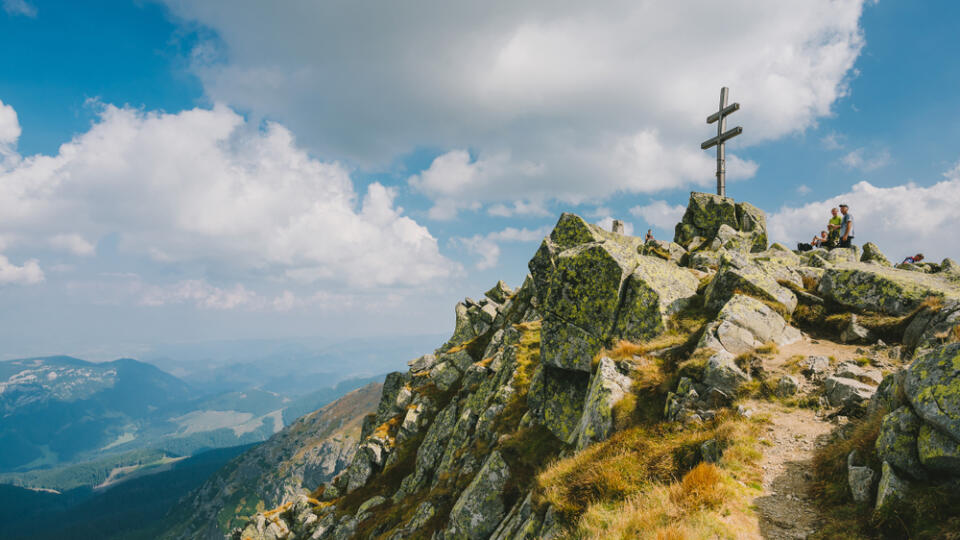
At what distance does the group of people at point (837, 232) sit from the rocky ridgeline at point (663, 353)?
1188 mm

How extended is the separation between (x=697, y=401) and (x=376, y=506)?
103 ft

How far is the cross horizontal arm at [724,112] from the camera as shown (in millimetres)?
32781

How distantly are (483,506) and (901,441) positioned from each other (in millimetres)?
14306

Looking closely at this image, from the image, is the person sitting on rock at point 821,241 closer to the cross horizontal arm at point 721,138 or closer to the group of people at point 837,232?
the group of people at point 837,232

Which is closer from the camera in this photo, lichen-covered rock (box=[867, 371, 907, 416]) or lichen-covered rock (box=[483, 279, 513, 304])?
lichen-covered rock (box=[867, 371, 907, 416])

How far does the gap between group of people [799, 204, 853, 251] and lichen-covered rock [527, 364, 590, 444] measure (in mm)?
24972

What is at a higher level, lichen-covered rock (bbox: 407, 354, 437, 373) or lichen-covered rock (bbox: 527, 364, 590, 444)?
lichen-covered rock (bbox: 527, 364, 590, 444)

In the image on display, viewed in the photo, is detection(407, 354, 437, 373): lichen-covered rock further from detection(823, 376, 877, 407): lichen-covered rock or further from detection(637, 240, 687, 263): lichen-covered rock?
detection(823, 376, 877, 407): lichen-covered rock

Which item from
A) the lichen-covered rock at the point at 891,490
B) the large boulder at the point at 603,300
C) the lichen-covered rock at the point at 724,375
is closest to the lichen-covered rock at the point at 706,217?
the large boulder at the point at 603,300

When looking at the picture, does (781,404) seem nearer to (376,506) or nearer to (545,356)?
(545,356)

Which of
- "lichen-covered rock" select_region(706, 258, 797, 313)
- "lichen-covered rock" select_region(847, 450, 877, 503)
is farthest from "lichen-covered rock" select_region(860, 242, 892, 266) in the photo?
"lichen-covered rock" select_region(847, 450, 877, 503)

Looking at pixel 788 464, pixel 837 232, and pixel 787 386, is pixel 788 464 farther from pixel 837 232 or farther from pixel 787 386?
pixel 837 232

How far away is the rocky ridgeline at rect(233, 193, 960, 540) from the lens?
25.1ft

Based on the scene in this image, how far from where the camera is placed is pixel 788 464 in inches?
362
